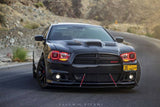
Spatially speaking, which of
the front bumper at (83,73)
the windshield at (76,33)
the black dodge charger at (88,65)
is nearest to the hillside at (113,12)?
the windshield at (76,33)

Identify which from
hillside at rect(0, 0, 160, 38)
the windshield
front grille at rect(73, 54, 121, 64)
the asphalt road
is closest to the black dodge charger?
front grille at rect(73, 54, 121, 64)

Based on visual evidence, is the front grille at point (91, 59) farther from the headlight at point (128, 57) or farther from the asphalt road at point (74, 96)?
the asphalt road at point (74, 96)

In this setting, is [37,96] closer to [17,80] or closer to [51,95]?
[51,95]

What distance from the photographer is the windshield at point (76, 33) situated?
370 inches

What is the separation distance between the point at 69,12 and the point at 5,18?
34345 mm

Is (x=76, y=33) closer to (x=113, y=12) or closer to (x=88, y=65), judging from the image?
(x=88, y=65)

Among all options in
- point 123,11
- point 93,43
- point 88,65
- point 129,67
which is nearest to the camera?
point 88,65

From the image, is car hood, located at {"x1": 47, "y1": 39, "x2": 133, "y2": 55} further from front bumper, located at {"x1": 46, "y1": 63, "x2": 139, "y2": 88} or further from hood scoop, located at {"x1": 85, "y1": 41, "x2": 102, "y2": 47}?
front bumper, located at {"x1": 46, "y1": 63, "x2": 139, "y2": 88}

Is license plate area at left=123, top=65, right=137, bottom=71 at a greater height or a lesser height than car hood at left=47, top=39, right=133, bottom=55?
lesser

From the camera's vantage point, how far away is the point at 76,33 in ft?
31.5

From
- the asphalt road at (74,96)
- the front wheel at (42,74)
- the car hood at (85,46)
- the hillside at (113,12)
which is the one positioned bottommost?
the hillside at (113,12)

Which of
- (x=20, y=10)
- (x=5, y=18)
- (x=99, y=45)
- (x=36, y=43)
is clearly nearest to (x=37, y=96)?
(x=99, y=45)

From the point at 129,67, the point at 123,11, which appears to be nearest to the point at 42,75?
the point at 129,67

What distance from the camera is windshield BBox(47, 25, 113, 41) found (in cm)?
939
